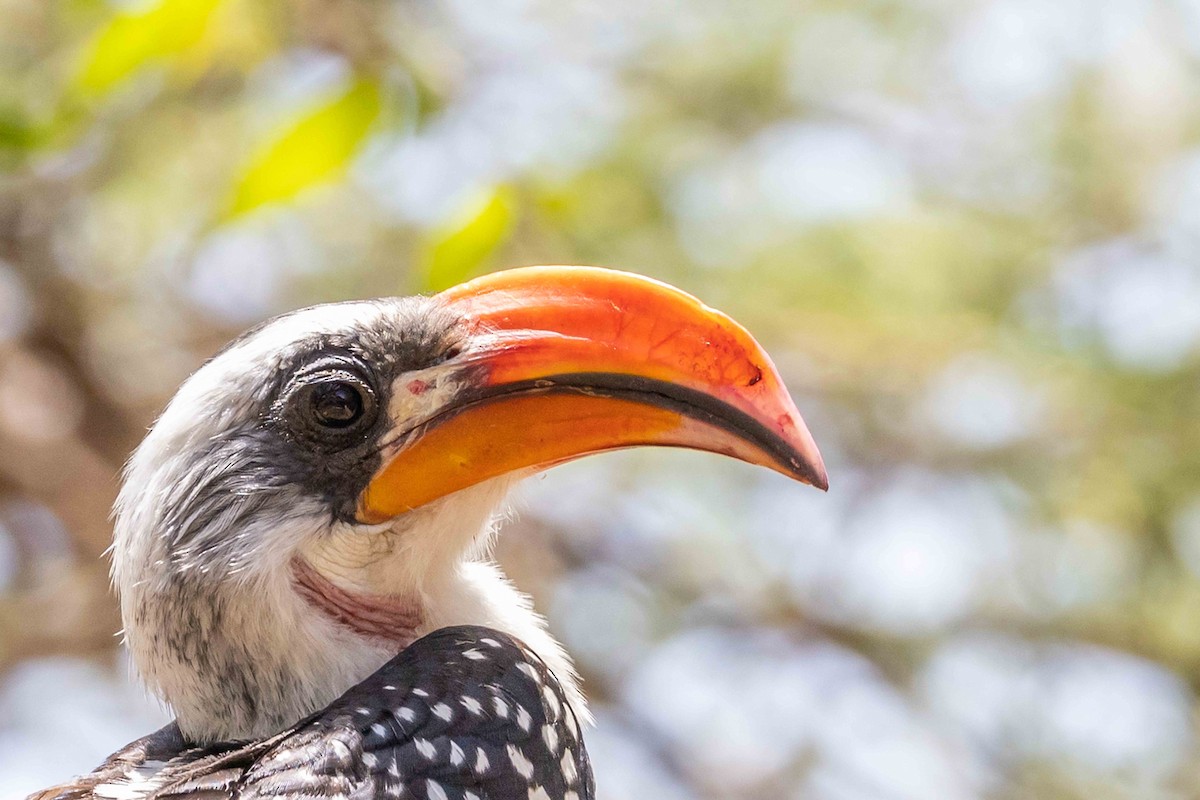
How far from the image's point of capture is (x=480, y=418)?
140 inches

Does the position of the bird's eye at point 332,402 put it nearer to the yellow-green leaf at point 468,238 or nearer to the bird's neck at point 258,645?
the bird's neck at point 258,645

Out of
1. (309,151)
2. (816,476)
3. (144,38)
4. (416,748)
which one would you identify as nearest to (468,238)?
(309,151)

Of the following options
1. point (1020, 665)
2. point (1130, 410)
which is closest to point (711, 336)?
point (1130, 410)

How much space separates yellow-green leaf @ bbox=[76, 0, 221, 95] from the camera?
3744mm

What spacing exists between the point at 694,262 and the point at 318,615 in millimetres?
4840

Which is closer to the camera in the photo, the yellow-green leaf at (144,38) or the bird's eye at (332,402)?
the bird's eye at (332,402)

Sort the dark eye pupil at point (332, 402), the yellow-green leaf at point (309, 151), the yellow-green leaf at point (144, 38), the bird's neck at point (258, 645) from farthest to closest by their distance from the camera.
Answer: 1. the yellow-green leaf at point (309, 151)
2. the yellow-green leaf at point (144, 38)
3. the dark eye pupil at point (332, 402)
4. the bird's neck at point (258, 645)

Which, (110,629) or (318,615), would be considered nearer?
(318,615)

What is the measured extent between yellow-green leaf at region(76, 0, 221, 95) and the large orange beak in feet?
3.43

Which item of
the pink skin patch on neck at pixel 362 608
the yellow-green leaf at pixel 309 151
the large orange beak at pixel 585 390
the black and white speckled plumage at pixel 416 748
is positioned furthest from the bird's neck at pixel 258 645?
the yellow-green leaf at pixel 309 151

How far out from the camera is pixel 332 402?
3.63 m

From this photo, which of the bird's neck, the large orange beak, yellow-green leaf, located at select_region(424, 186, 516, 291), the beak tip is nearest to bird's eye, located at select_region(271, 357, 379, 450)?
the large orange beak

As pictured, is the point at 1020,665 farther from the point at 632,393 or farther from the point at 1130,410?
the point at 632,393

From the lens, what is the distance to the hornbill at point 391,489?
335 centimetres
